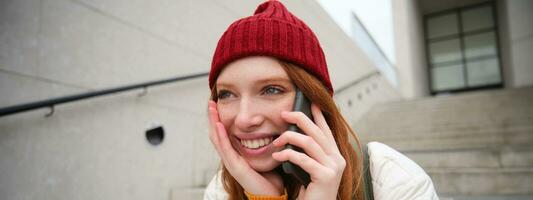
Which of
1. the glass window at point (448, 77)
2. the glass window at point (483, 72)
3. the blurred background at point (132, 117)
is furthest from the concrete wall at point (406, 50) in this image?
the blurred background at point (132, 117)

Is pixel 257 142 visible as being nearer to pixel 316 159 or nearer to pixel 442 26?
pixel 316 159

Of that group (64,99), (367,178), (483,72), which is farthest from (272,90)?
(483,72)

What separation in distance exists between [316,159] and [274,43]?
1.19 ft

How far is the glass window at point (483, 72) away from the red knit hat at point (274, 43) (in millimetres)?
13998

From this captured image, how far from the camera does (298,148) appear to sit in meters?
0.84

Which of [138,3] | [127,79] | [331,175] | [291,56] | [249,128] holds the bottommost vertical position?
[331,175]

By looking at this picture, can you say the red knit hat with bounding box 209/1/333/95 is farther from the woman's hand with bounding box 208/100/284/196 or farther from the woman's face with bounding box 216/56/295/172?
the woman's hand with bounding box 208/100/284/196

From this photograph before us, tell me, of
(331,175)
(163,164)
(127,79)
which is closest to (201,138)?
(163,164)

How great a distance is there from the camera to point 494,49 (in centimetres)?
1253

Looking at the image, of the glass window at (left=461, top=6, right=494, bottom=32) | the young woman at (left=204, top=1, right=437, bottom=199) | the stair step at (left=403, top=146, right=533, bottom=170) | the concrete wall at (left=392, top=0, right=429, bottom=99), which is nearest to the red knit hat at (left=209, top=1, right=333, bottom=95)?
the young woman at (left=204, top=1, right=437, bottom=199)

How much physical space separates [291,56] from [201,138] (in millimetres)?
2156

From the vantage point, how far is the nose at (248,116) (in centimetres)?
90

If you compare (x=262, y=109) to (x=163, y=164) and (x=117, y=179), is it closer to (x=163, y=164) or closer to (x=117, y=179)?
(x=117, y=179)

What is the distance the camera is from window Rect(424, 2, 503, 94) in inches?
494
